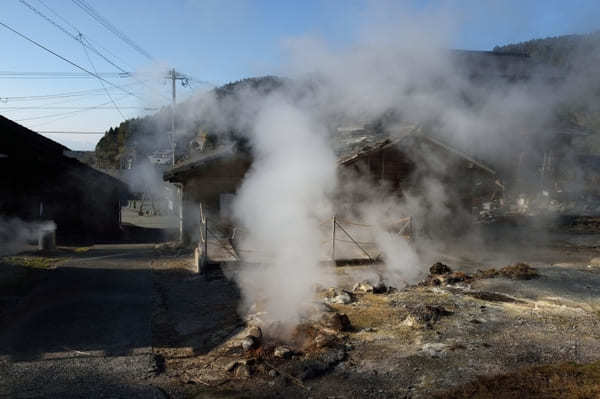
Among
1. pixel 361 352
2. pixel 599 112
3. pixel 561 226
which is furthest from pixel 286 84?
pixel 561 226

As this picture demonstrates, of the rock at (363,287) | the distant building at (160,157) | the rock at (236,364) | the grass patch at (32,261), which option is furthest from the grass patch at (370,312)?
the distant building at (160,157)

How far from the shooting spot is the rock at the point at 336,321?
21.8ft

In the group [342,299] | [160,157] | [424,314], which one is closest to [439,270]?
[342,299]

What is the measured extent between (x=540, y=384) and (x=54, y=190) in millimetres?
21281

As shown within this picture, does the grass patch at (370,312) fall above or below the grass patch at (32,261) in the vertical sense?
below

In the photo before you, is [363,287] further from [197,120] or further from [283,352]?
[197,120]

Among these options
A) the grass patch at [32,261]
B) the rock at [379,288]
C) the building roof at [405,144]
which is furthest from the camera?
the building roof at [405,144]

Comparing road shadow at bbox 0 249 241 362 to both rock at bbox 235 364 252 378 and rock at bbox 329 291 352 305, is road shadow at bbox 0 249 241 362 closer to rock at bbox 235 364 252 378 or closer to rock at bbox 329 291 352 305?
rock at bbox 235 364 252 378

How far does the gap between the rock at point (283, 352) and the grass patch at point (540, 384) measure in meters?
1.97

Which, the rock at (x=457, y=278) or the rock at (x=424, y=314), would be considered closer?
the rock at (x=424, y=314)

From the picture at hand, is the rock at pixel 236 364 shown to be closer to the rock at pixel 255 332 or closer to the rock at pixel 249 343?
the rock at pixel 249 343

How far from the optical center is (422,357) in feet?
18.2

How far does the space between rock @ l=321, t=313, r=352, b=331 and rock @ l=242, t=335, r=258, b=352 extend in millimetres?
1145

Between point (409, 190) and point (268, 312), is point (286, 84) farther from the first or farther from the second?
point (268, 312)
